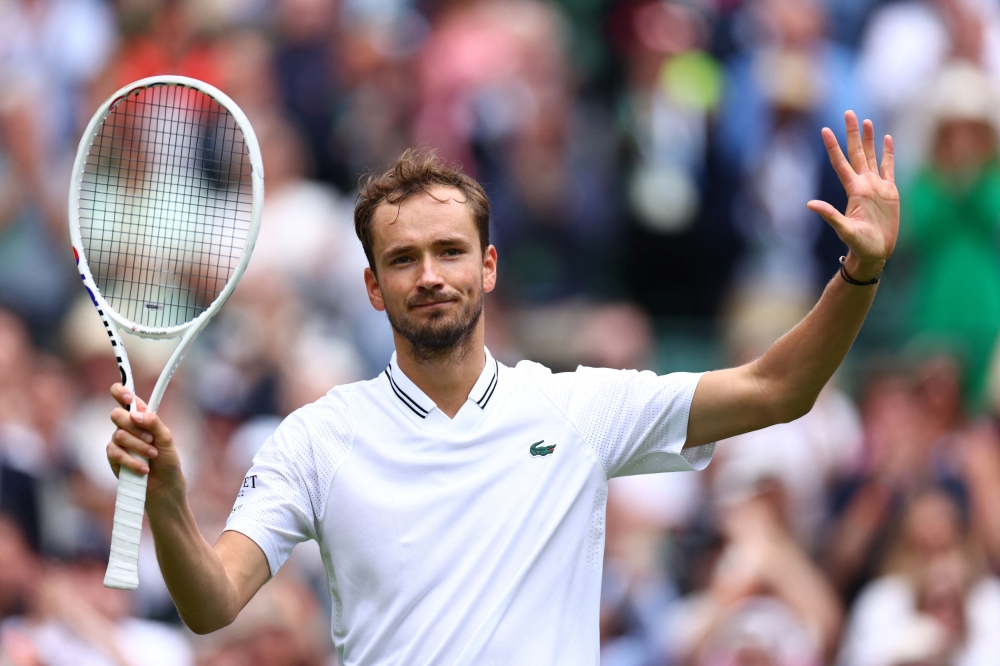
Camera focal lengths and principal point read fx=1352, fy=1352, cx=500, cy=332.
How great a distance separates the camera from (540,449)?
3.45 metres

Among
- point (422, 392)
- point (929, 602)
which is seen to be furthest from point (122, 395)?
point (929, 602)

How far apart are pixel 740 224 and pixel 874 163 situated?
16.1 feet

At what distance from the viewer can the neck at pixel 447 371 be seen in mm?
3488

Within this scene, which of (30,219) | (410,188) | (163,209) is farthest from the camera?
(30,219)

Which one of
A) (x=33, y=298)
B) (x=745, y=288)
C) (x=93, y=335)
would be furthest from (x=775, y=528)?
(x=33, y=298)

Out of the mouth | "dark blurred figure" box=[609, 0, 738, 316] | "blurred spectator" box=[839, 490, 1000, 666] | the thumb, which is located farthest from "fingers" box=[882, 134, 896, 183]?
"dark blurred figure" box=[609, 0, 738, 316]

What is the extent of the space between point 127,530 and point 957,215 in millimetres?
5868

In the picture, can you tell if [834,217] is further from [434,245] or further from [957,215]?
[957,215]

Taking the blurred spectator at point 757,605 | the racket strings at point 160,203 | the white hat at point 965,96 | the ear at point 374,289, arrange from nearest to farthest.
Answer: the ear at point 374,289 → the blurred spectator at point 757,605 → the racket strings at point 160,203 → the white hat at point 965,96

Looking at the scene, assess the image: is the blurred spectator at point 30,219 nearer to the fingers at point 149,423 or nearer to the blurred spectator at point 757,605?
the blurred spectator at point 757,605

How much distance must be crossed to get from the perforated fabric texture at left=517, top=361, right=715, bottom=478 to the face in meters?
0.32

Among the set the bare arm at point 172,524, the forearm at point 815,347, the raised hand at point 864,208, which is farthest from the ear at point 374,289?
the raised hand at point 864,208

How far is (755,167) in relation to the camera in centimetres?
828

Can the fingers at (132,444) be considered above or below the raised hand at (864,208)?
below
